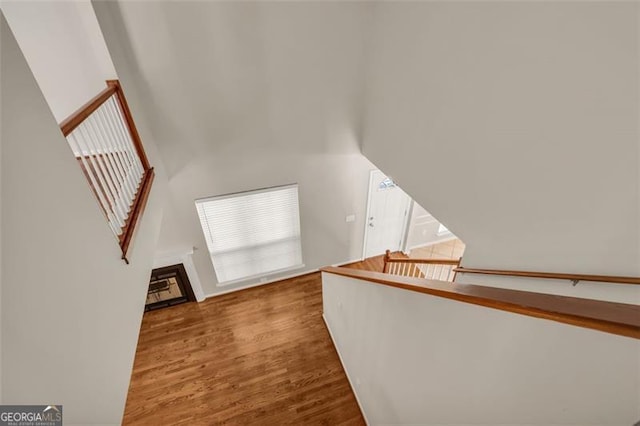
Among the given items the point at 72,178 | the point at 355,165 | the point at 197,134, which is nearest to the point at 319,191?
the point at 355,165

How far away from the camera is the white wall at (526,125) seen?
1137 mm

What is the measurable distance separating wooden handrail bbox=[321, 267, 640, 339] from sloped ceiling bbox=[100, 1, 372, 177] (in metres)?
2.61

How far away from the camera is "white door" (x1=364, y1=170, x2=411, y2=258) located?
14.2 ft

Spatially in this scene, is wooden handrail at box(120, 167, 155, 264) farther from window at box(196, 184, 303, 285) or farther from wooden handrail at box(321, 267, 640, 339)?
wooden handrail at box(321, 267, 640, 339)

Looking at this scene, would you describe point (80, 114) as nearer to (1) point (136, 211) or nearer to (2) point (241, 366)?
(1) point (136, 211)

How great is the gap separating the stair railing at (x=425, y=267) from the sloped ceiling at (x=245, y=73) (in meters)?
1.86

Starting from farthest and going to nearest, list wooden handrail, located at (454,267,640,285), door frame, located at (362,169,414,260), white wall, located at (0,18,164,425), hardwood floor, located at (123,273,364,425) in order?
door frame, located at (362,169,414,260), hardwood floor, located at (123,273,364,425), wooden handrail, located at (454,267,640,285), white wall, located at (0,18,164,425)

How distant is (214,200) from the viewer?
141 inches

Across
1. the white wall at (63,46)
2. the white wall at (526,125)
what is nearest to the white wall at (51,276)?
→ the white wall at (63,46)

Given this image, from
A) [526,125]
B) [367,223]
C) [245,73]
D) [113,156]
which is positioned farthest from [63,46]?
[367,223]

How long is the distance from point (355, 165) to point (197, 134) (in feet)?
6.89

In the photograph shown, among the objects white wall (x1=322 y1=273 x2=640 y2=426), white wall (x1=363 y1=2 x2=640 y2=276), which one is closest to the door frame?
white wall (x1=363 y1=2 x2=640 y2=276)

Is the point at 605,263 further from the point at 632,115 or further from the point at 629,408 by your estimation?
the point at 629,408

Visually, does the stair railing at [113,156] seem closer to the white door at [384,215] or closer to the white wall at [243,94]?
the white wall at [243,94]
